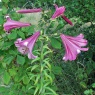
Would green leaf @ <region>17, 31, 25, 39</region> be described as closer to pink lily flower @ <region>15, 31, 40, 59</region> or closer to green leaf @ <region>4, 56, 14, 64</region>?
green leaf @ <region>4, 56, 14, 64</region>

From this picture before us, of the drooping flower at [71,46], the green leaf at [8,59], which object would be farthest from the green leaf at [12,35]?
the drooping flower at [71,46]

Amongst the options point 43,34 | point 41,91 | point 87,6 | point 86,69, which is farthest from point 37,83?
point 87,6

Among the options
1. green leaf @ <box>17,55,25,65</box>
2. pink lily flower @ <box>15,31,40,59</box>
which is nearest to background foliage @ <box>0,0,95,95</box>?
green leaf @ <box>17,55,25,65</box>

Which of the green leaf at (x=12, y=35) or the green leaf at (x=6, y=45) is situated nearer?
the green leaf at (x=12, y=35)

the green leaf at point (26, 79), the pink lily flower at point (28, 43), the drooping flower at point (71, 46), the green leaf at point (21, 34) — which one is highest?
the pink lily flower at point (28, 43)

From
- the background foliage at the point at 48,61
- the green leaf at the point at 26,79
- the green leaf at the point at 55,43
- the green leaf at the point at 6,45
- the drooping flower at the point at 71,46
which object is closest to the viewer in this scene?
the drooping flower at the point at 71,46

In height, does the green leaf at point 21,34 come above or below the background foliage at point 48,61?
above

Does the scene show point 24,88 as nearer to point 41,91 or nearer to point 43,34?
point 41,91

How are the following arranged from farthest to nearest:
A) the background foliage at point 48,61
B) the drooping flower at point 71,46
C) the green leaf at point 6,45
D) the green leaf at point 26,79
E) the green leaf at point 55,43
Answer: the green leaf at point 26,79, the green leaf at point 6,45, the green leaf at point 55,43, the background foliage at point 48,61, the drooping flower at point 71,46

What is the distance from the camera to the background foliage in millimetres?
3094

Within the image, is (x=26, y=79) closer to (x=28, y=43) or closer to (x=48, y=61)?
(x=48, y=61)

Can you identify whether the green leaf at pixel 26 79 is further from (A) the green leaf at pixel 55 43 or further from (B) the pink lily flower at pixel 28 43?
(B) the pink lily flower at pixel 28 43

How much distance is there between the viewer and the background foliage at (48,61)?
3.09 m

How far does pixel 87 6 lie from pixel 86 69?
0.92 metres
